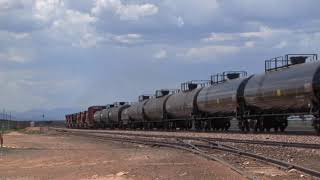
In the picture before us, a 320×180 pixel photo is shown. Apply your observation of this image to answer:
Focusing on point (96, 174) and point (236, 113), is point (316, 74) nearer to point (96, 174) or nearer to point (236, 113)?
point (236, 113)

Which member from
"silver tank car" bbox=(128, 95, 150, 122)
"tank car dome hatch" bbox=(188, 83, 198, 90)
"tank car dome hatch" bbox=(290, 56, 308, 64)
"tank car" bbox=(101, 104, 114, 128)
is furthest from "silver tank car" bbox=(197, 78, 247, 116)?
"tank car" bbox=(101, 104, 114, 128)

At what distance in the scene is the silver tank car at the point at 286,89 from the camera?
2983 centimetres

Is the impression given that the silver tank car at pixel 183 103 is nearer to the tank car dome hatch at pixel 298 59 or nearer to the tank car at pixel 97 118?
the tank car dome hatch at pixel 298 59

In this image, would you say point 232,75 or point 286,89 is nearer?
point 286,89

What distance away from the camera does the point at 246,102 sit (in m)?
38.2

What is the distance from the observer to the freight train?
100 feet

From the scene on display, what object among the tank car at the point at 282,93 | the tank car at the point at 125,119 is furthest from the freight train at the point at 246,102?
the tank car at the point at 125,119

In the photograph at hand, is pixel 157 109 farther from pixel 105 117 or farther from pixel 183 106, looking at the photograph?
pixel 105 117

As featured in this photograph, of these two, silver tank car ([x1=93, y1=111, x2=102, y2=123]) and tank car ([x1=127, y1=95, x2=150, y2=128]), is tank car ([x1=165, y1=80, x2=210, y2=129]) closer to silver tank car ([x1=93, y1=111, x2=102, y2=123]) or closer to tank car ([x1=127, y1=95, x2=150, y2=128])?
tank car ([x1=127, y1=95, x2=150, y2=128])

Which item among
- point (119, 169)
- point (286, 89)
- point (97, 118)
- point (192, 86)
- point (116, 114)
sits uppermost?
point (192, 86)

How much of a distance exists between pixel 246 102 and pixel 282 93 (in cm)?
600

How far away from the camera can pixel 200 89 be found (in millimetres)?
49062

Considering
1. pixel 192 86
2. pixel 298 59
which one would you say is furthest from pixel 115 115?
pixel 298 59

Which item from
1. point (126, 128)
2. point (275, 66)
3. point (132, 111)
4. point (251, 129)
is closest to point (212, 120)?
point (251, 129)
